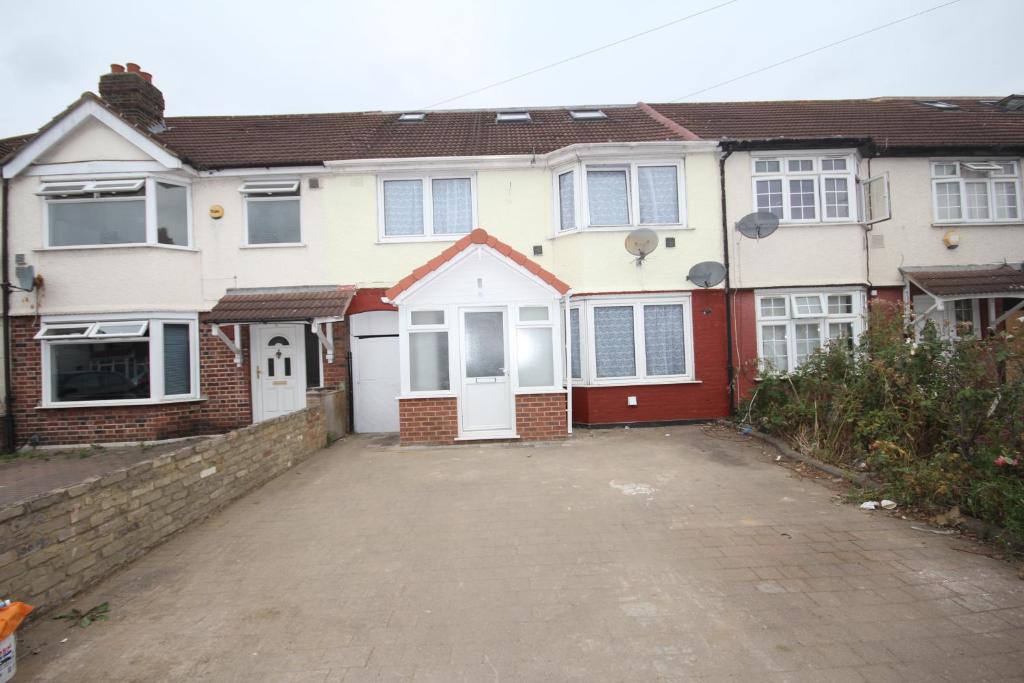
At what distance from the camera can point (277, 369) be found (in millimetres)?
9672

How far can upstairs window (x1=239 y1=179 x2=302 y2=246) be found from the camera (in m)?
9.70

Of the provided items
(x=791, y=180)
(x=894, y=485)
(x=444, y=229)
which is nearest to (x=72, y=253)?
(x=444, y=229)

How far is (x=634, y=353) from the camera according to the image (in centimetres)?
922

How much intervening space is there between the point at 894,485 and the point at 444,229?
8.08 meters

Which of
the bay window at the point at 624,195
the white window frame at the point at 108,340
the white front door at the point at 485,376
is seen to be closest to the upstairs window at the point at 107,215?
→ the white window frame at the point at 108,340

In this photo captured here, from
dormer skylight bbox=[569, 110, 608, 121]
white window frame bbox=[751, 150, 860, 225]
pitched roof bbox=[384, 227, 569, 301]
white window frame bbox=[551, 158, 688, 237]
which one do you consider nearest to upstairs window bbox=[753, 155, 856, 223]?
white window frame bbox=[751, 150, 860, 225]

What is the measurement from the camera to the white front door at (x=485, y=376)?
7.86 meters

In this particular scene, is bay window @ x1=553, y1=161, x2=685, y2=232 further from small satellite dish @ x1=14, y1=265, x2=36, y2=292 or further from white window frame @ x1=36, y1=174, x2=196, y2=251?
small satellite dish @ x1=14, y1=265, x2=36, y2=292

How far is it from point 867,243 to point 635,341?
517cm

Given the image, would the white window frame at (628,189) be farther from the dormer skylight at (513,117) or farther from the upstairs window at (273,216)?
the upstairs window at (273,216)

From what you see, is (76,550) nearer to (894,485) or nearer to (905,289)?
(894,485)

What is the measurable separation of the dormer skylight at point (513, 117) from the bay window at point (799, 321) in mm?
7124

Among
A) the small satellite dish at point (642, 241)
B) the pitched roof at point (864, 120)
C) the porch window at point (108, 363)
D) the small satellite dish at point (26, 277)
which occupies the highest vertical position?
the pitched roof at point (864, 120)

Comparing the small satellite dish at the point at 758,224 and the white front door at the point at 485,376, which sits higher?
the small satellite dish at the point at 758,224
